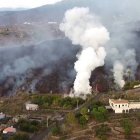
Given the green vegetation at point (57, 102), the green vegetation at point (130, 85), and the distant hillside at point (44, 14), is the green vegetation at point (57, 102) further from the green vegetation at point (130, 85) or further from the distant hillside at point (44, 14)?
the distant hillside at point (44, 14)

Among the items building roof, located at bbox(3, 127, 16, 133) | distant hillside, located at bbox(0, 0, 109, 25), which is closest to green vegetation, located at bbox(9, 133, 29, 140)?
building roof, located at bbox(3, 127, 16, 133)

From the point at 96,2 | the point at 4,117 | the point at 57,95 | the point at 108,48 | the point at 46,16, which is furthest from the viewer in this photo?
the point at 96,2

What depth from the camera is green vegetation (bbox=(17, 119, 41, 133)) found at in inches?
1420

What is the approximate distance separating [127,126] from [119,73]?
1550cm

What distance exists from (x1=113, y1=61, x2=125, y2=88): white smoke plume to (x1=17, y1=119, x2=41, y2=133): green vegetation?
1330cm

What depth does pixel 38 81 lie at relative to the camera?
5084 cm

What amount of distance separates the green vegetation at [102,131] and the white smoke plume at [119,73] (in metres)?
12.7

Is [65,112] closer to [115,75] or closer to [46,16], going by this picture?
[115,75]

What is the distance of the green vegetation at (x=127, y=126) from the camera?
113 feet

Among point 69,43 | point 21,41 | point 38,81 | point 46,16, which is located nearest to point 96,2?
point 46,16

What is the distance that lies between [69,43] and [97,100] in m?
23.1

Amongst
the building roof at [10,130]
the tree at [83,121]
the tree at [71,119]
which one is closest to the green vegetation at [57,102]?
the tree at [71,119]

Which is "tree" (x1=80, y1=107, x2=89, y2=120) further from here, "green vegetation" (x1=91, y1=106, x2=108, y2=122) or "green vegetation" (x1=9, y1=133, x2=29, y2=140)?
"green vegetation" (x1=9, y1=133, x2=29, y2=140)

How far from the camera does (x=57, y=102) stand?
4247 centimetres
